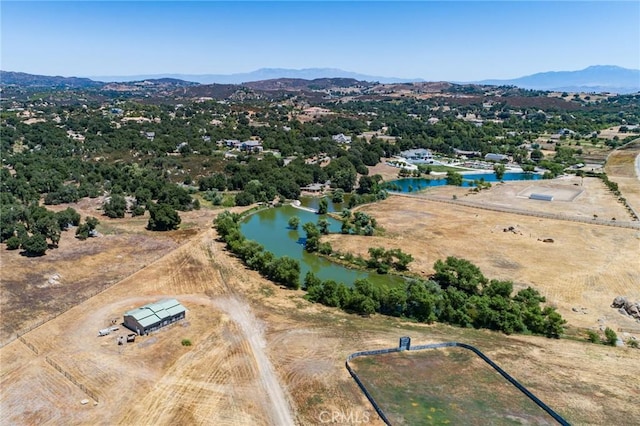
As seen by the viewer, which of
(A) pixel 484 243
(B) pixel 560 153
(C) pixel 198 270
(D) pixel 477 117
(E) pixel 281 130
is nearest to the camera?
(C) pixel 198 270

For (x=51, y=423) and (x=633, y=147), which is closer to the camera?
(x=51, y=423)

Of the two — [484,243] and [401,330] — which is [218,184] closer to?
[484,243]

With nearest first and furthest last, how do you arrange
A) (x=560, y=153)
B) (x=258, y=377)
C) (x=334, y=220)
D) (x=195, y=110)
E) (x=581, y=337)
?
(x=258, y=377), (x=581, y=337), (x=334, y=220), (x=560, y=153), (x=195, y=110)

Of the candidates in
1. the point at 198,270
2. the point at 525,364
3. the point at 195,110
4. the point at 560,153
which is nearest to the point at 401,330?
the point at 525,364

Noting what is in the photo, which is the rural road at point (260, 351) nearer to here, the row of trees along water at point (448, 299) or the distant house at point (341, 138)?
the row of trees along water at point (448, 299)

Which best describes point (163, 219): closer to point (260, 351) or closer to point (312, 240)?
point (312, 240)
